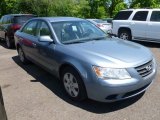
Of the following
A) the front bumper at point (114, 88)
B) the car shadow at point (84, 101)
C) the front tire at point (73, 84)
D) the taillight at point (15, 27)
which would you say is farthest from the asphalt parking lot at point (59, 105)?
the taillight at point (15, 27)

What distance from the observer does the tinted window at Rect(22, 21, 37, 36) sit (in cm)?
675

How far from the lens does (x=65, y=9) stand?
102ft

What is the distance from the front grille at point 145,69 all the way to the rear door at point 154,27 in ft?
20.5

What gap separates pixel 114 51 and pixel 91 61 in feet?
1.96

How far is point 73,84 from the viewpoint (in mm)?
4746

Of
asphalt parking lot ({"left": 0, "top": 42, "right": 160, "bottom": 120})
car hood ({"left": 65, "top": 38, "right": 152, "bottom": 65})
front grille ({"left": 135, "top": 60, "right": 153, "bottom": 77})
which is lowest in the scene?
asphalt parking lot ({"left": 0, "top": 42, "right": 160, "bottom": 120})

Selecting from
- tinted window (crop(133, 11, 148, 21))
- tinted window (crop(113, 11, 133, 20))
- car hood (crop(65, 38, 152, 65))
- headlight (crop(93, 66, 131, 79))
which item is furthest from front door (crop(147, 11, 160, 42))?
headlight (crop(93, 66, 131, 79))

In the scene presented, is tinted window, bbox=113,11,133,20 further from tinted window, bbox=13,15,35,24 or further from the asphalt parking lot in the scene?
the asphalt parking lot

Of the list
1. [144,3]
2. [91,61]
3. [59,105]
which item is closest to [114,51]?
[91,61]

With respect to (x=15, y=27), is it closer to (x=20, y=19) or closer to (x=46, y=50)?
(x=20, y=19)

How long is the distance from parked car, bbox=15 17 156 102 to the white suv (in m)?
5.27

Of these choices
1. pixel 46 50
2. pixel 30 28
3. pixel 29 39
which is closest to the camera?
pixel 46 50

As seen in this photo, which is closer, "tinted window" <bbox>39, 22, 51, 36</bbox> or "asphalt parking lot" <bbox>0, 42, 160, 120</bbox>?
"asphalt parking lot" <bbox>0, 42, 160, 120</bbox>

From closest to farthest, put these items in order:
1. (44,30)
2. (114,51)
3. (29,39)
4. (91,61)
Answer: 1. (91,61)
2. (114,51)
3. (44,30)
4. (29,39)
